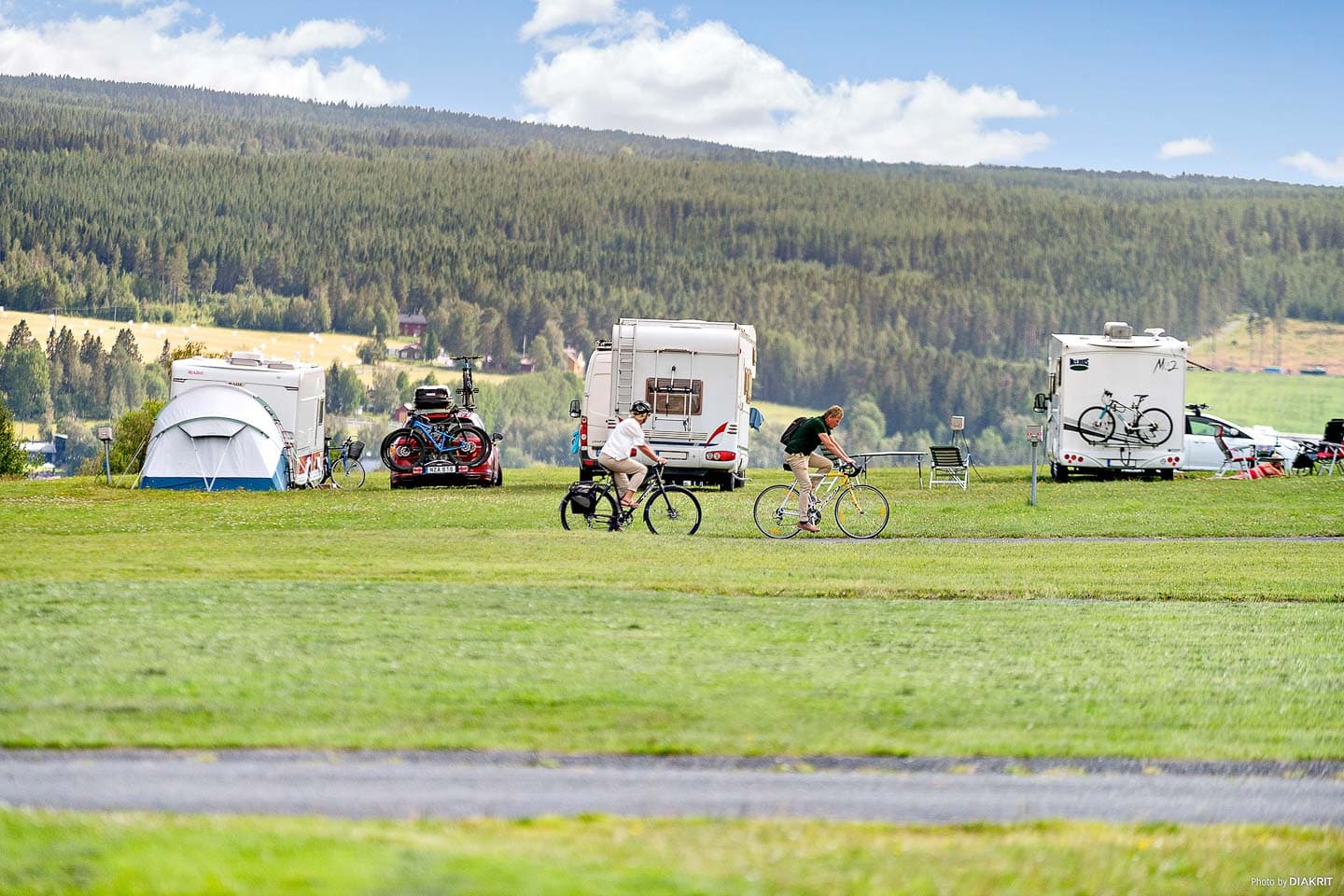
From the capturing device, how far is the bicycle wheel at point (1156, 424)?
34062mm

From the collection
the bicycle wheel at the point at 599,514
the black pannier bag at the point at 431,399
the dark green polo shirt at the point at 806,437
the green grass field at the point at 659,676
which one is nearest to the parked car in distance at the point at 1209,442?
the black pannier bag at the point at 431,399

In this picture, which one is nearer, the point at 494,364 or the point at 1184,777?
the point at 1184,777

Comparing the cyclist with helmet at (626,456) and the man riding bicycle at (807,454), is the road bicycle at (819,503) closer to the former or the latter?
the man riding bicycle at (807,454)

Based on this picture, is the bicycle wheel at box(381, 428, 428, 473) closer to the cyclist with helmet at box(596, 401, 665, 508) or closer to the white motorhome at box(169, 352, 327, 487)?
the white motorhome at box(169, 352, 327, 487)

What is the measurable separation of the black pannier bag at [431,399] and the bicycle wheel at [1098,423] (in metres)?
12.5

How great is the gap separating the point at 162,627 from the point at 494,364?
174 m

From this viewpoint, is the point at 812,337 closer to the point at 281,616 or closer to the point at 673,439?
the point at 673,439

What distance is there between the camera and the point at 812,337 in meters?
188

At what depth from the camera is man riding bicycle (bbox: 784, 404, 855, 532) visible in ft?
67.7

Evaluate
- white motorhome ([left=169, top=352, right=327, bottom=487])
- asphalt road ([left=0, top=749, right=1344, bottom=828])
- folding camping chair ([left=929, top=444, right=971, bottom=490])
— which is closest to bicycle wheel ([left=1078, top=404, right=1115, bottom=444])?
folding camping chair ([left=929, top=444, right=971, bottom=490])

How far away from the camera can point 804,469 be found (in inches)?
826

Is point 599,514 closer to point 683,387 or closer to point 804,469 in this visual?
point 804,469

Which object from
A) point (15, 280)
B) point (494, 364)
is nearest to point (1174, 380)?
point (494, 364)

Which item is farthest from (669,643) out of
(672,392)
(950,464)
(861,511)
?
(950,464)
